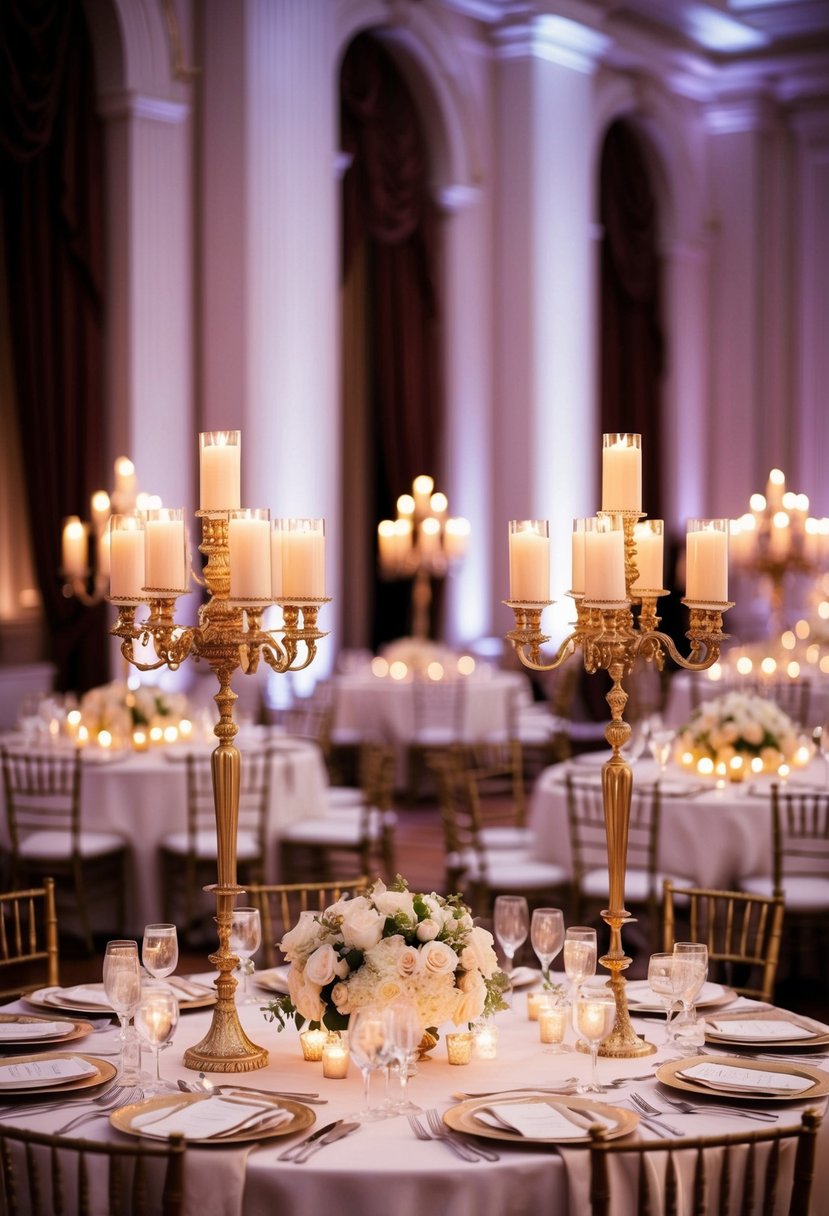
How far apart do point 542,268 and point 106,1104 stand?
37.6ft

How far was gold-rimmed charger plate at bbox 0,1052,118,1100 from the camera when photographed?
9.76ft

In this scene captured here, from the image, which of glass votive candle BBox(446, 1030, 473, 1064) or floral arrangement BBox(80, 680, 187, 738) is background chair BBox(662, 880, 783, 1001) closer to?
glass votive candle BBox(446, 1030, 473, 1064)

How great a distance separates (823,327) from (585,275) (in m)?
4.14

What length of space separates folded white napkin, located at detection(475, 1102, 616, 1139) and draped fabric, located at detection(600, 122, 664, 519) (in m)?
12.8

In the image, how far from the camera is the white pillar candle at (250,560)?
299 centimetres

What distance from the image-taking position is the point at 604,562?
3037 mm

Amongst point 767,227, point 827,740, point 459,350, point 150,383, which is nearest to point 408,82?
point 459,350

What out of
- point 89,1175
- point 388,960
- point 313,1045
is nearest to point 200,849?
point 313,1045

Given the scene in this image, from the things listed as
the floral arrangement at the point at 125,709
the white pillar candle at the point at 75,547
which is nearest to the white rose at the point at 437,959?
the floral arrangement at the point at 125,709

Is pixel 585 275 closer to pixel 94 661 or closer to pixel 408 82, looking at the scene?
pixel 408 82

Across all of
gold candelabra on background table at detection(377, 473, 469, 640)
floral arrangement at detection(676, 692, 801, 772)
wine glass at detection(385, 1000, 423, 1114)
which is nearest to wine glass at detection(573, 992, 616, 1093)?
wine glass at detection(385, 1000, 423, 1114)

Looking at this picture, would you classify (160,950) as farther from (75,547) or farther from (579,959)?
(75,547)

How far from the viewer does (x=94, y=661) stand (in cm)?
999

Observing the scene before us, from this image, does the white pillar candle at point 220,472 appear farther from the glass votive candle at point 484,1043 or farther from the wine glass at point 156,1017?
the glass votive candle at point 484,1043
